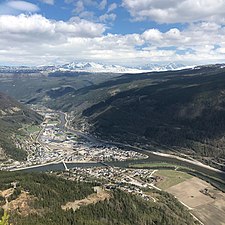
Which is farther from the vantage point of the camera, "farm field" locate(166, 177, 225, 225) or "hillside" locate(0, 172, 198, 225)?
"farm field" locate(166, 177, 225, 225)

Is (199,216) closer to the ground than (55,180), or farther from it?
closer to the ground

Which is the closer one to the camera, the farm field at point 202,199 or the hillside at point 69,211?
the hillside at point 69,211

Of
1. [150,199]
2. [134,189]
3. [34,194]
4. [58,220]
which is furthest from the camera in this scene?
[134,189]

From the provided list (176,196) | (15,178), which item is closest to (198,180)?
(176,196)

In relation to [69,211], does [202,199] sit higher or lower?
lower

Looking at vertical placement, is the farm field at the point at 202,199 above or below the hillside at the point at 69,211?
below

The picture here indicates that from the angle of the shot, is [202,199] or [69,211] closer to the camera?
[69,211]

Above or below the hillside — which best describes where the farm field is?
below

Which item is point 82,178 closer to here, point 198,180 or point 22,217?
point 198,180
